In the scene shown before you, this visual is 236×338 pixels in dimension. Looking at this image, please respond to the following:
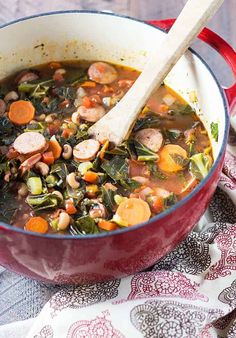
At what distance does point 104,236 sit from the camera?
244cm

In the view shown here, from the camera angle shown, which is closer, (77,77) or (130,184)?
(130,184)

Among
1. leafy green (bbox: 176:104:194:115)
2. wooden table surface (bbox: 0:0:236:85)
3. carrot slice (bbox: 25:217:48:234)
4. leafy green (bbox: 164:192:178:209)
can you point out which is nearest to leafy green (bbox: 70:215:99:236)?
carrot slice (bbox: 25:217:48:234)

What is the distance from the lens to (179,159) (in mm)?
3111

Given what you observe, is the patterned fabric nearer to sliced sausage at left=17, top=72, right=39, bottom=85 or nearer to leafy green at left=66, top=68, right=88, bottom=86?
leafy green at left=66, top=68, right=88, bottom=86

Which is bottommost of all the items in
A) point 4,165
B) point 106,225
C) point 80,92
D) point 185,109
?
point 4,165

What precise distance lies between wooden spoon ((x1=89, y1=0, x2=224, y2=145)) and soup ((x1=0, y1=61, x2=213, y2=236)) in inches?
2.6

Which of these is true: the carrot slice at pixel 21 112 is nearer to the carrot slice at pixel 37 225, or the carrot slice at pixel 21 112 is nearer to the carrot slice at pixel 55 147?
the carrot slice at pixel 55 147

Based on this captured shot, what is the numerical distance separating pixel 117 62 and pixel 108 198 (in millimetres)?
964

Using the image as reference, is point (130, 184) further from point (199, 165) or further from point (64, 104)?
point (64, 104)

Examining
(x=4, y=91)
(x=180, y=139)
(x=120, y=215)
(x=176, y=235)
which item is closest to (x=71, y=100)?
(x=4, y=91)

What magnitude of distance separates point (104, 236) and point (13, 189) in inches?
26.7

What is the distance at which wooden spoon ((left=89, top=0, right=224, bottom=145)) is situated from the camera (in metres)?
3.07

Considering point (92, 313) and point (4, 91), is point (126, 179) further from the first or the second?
point (4, 91)

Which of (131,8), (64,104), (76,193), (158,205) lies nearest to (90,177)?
(76,193)
